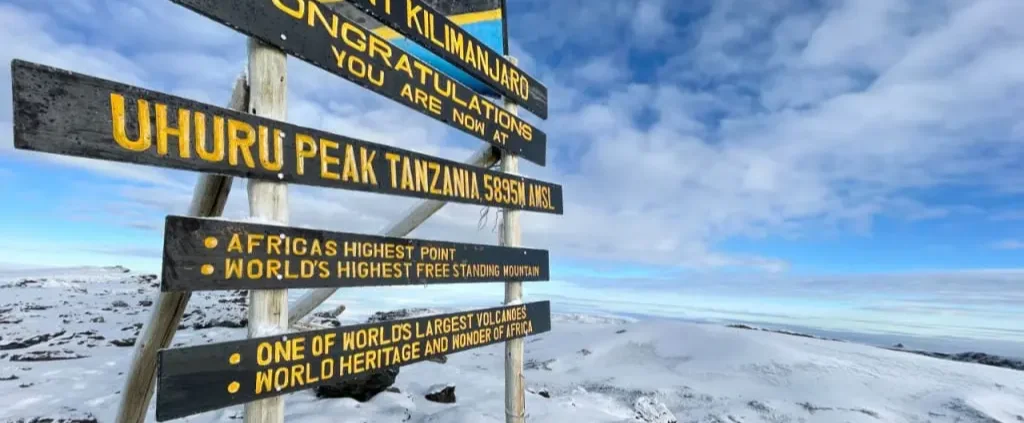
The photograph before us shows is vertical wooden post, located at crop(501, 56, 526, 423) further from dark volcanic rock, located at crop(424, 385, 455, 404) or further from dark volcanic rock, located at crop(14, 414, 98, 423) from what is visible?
dark volcanic rock, located at crop(14, 414, 98, 423)

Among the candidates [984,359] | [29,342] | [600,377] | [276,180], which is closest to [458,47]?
[276,180]

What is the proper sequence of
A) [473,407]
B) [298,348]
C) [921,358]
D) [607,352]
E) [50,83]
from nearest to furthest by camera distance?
[50,83] → [298,348] → [473,407] → [921,358] → [607,352]

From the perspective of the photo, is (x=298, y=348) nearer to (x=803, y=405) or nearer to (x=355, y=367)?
(x=355, y=367)

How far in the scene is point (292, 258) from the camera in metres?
2.54

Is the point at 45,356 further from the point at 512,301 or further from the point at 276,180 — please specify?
the point at 276,180

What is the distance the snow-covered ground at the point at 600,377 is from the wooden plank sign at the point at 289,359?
315cm

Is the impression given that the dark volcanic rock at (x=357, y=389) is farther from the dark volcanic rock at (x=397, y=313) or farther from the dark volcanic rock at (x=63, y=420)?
the dark volcanic rock at (x=397, y=313)

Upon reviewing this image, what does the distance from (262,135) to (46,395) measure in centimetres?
726

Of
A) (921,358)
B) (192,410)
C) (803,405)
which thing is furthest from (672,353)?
(192,410)

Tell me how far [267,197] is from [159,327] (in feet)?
4.14

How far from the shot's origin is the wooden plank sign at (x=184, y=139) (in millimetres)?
1778

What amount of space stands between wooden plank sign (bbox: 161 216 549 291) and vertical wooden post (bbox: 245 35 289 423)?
0.33ft

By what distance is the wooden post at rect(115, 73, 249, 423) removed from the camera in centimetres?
295

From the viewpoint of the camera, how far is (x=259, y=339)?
2.40m
